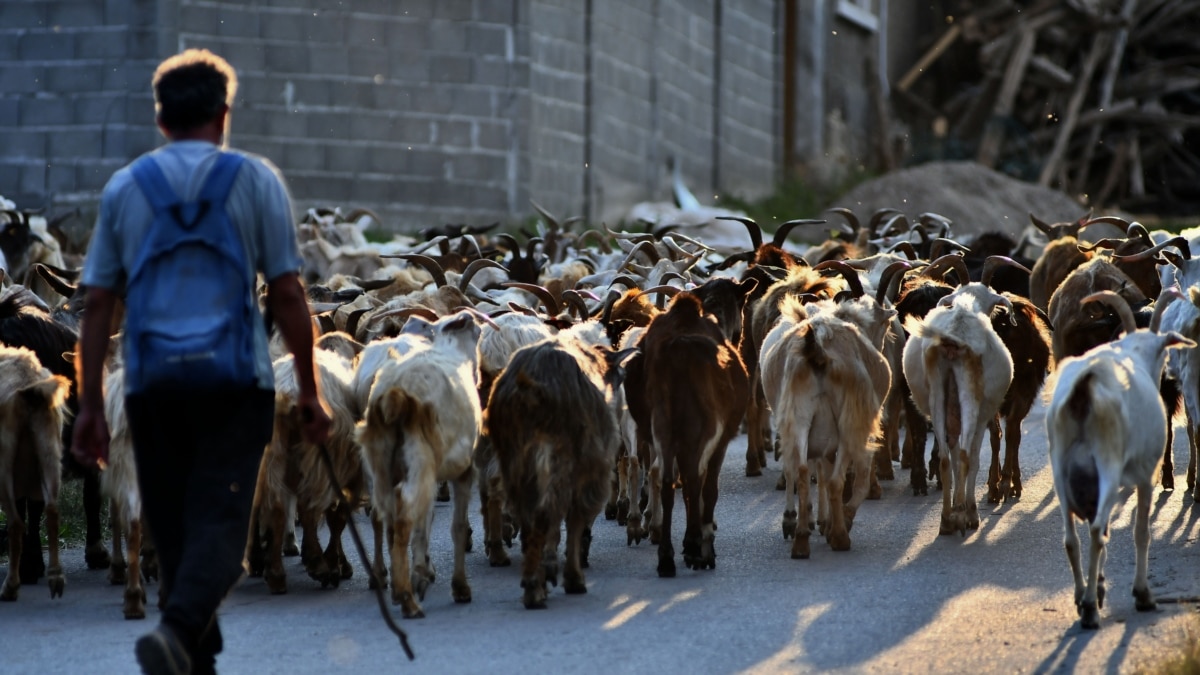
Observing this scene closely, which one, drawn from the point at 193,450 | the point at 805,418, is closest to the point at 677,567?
the point at 805,418

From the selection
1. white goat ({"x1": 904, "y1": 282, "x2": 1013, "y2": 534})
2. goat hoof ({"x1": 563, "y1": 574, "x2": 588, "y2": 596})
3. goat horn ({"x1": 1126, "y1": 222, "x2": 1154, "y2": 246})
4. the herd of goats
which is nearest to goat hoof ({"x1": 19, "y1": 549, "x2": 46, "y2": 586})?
the herd of goats

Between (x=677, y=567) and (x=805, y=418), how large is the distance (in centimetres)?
105

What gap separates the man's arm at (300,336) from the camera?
17.6 ft

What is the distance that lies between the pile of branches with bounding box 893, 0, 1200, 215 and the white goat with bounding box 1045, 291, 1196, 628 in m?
27.4

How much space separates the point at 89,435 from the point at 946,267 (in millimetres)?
8529

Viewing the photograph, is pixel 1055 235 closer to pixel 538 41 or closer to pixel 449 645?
pixel 538 41

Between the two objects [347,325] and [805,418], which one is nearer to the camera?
[805,418]

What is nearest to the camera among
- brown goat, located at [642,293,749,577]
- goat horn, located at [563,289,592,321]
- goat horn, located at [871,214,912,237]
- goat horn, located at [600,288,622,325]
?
brown goat, located at [642,293,749,577]

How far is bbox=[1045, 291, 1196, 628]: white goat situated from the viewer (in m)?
7.05

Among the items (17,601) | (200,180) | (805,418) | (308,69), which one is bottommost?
(17,601)

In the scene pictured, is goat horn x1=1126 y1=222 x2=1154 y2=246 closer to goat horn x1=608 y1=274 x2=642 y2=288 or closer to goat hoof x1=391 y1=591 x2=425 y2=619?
goat horn x1=608 y1=274 x2=642 y2=288

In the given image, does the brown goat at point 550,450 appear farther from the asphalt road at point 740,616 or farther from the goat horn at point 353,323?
the goat horn at point 353,323

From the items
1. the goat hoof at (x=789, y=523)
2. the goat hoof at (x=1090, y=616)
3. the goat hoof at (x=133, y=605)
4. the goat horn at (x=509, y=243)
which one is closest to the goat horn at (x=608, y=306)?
the goat hoof at (x=789, y=523)

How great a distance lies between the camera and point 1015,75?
35.0 metres
